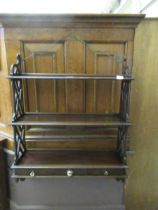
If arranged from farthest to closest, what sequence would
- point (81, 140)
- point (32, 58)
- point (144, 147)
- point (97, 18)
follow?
point (144, 147), point (81, 140), point (32, 58), point (97, 18)

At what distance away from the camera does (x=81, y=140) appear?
1430 millimetres

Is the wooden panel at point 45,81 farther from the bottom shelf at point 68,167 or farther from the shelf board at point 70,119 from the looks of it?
the bottom shelf at point 68,167

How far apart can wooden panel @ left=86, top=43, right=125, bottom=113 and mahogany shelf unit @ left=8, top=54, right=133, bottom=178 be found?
58mm

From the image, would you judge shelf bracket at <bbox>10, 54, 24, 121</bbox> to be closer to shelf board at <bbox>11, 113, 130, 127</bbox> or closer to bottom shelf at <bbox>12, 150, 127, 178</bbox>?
shelf board at <bbox>11, 113, 130, 127</bbox>

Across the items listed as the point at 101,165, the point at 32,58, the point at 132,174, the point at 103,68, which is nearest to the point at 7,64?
the point at 32,58

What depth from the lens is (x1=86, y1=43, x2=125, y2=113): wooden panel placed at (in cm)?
131

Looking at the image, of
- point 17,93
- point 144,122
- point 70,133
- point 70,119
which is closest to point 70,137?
point 70,133

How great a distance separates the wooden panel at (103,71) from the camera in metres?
1.31

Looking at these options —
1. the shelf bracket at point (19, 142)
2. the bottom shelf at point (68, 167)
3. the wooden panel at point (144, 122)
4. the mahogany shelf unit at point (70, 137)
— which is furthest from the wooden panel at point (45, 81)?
the wooden panel at point (144, 122)

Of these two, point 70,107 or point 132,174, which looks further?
point 132,174

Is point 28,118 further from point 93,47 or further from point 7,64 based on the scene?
point 93,47

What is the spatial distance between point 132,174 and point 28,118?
1.00 metres

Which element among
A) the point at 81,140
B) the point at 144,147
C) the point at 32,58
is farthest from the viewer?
the point at 144,147

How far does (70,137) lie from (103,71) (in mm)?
552
